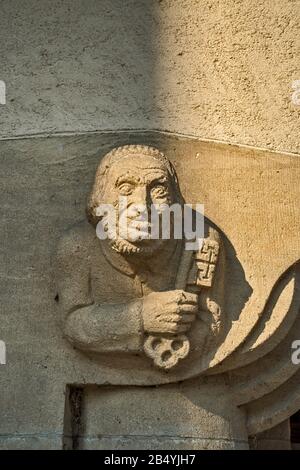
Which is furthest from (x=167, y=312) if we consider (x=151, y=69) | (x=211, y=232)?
(x=151, y=69)

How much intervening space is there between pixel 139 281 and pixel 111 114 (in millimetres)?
534

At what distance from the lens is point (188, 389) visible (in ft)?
8.21

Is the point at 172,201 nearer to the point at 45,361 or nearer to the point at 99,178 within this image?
the point at 99,178

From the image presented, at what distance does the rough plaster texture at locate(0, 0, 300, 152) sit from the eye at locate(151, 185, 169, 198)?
0.92 feet

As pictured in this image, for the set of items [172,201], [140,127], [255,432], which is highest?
[140,127]

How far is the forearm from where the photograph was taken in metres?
2.41

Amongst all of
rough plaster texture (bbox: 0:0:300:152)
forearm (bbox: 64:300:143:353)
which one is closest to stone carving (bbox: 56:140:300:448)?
forearm (bbox: 64:300:143:353)

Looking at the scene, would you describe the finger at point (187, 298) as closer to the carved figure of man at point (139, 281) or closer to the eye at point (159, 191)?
the carved figure of man at point (139, 281)

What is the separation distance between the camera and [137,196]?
238 cm

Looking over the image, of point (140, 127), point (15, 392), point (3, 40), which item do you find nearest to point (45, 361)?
point (15, 392)

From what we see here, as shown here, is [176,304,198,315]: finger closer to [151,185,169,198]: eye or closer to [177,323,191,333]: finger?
[177,323,191,333]: finger

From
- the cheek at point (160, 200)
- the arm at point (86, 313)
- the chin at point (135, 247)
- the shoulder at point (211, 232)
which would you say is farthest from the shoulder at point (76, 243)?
the shoulder at point (211, 232)

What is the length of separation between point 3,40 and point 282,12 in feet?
2.93

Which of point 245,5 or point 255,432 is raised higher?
point 245,5
